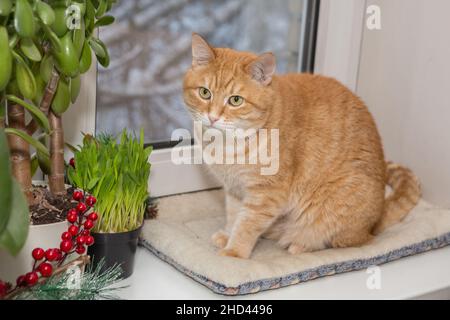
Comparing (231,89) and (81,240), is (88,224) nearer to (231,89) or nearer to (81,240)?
(81,240)

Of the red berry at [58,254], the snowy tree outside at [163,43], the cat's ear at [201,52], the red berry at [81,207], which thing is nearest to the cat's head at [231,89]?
the cat's ear at [201,52]

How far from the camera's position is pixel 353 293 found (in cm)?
155

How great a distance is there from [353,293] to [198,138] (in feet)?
1.77

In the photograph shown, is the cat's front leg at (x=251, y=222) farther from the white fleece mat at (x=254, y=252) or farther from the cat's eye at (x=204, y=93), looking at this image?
the cat's eye at (x=204, y=93)

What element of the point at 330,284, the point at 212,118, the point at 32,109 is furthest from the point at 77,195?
the point at 330,284

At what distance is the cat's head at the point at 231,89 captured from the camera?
158cm

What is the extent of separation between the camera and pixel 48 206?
4.57 feet

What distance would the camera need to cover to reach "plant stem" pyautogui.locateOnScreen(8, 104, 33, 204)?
1335 millimetres

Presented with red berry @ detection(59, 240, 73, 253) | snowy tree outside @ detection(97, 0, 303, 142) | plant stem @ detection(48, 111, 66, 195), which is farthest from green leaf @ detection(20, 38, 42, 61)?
snowy tree outside @ detection(97, 0, 303, 142)

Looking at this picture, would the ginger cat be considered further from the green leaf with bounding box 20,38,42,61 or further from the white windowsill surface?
the green leaf with bounding box 20,38,42,61

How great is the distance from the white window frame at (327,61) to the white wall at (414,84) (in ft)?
0.14

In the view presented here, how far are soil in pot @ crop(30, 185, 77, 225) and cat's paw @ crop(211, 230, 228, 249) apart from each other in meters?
0.43

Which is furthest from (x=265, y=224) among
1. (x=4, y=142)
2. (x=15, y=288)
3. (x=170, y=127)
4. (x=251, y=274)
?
(x=4, y=142)

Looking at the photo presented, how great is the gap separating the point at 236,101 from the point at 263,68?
0.33 ft
